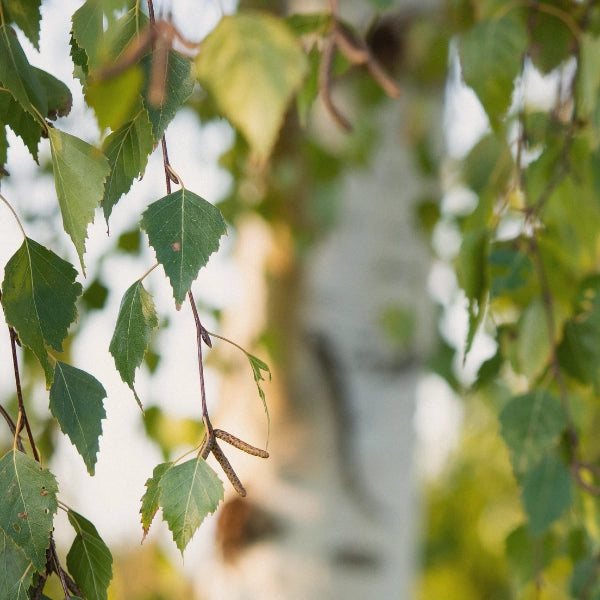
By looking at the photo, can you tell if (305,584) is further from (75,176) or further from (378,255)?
(75,176)

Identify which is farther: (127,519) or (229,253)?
(127,519)

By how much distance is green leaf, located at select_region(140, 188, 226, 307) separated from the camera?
1.05ft

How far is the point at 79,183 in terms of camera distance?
33 cm

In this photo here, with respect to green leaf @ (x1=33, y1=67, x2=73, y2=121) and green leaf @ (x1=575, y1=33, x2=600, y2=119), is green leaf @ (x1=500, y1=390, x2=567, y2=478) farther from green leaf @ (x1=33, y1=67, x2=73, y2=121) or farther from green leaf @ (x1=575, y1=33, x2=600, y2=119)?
green leaf @ (x1=33, y1=67, x2=73, y2=121)

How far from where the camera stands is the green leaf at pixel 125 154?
0.33 m

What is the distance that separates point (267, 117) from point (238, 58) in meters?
0.02

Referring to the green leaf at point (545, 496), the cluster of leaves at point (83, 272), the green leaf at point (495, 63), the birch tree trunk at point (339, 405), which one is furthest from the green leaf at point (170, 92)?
the birch tree trunk at point (339, 405)

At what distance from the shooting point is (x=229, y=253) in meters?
1.40

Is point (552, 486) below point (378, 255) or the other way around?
below

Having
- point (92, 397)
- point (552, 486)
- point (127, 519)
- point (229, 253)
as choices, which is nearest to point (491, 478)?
point (127, 519)

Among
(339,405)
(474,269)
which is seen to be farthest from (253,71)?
(339,405)

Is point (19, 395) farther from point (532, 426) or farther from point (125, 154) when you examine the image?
point (532, 426)

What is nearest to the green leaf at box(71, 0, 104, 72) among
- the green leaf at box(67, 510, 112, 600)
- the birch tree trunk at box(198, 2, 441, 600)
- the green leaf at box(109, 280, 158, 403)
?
the green leaf at box(109, 280, 158, 403)

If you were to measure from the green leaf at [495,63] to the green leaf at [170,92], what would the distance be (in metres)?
0.28
